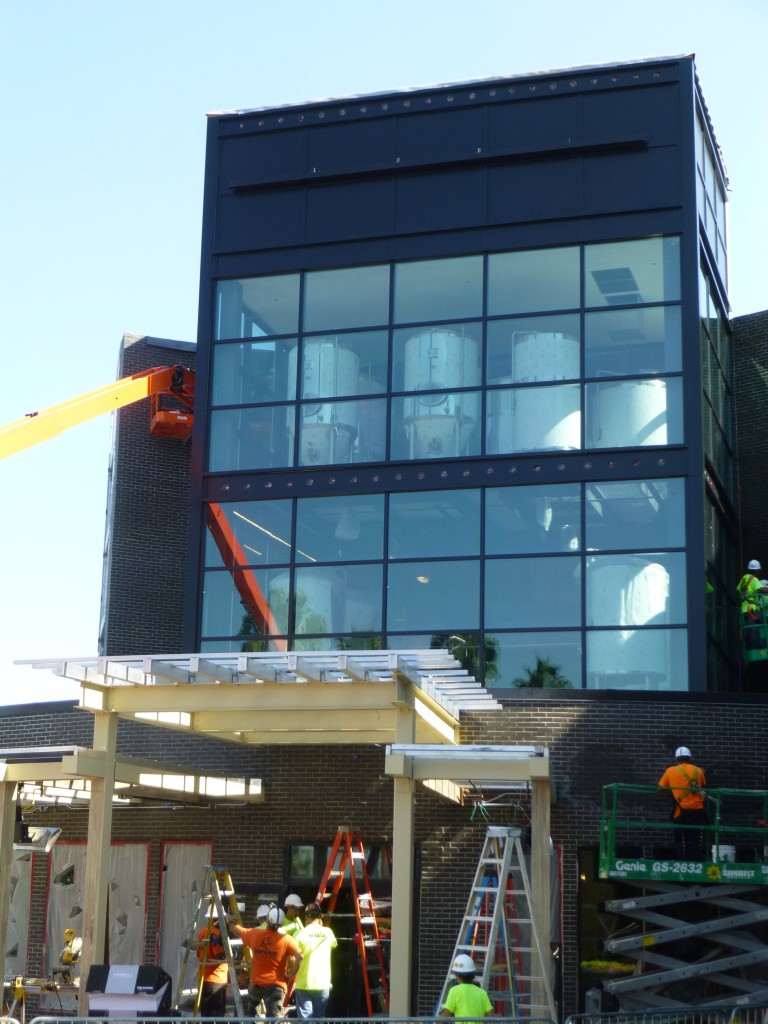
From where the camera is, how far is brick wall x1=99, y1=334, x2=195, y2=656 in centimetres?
2880

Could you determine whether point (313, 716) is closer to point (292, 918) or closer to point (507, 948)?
point (292, 918)

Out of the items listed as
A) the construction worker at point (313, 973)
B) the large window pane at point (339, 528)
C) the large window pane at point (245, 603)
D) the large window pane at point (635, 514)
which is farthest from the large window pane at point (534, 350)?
the construction worker at point (313, 973)

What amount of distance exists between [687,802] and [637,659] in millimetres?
3373

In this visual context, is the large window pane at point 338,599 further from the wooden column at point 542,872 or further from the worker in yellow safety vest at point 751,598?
the wooden column at point 542,872

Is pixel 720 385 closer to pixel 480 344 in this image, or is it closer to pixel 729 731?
pixel 480 344

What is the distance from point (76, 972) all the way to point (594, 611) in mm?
9666

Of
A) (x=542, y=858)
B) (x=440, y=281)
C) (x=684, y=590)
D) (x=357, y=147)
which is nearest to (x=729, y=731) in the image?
(x=684, y=590)

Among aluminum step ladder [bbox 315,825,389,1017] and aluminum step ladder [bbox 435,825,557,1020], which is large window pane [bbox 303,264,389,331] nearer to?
aluminum step ladder [bbox 315,825,389,1017]

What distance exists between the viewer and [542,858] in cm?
1576

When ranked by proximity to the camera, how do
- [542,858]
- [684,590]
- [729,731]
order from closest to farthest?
1. [542,858]
2. [729,731]
3. [684,590]

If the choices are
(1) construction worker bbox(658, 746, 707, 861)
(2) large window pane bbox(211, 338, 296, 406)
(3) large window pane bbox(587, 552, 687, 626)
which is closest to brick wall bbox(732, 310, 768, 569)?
(3) large window pane bbox(587, 552, 687, 626)

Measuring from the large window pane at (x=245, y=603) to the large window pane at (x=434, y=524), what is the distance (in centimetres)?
206

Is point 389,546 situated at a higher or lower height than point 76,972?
higher

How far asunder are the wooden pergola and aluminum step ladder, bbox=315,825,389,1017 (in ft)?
5.86
